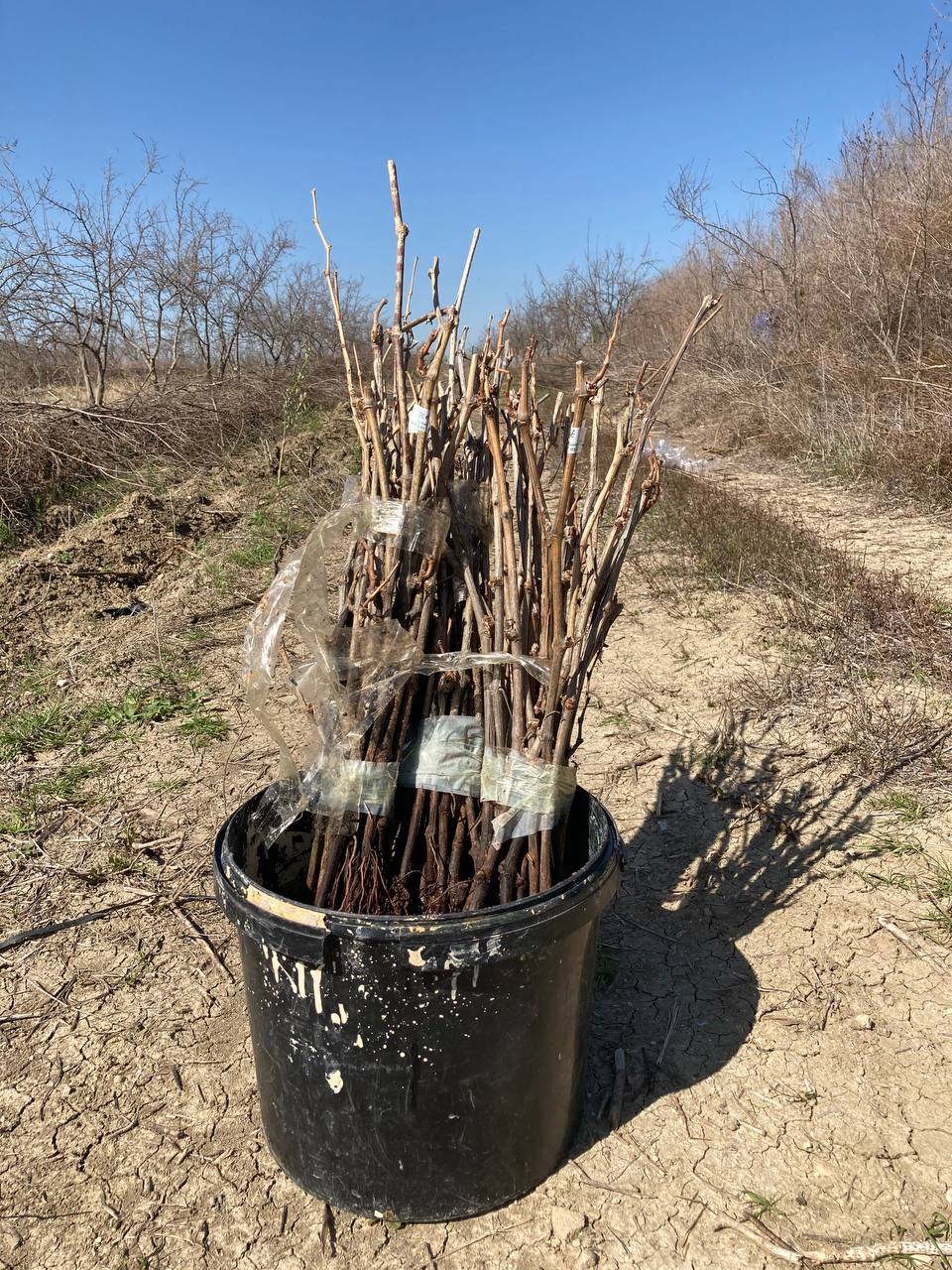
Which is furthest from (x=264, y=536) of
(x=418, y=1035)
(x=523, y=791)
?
(x=418, y=1035)

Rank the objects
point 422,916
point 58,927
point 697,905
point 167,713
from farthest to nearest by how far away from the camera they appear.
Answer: point 167,713, point 697,905, point 58,927, point 422,916

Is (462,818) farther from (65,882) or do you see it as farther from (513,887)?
(65,882)

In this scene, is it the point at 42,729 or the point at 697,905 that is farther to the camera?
the point at 42,729

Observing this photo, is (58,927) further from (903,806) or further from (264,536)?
(264,536)

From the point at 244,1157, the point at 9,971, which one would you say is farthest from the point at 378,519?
the point at 9,971

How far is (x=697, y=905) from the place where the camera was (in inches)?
106

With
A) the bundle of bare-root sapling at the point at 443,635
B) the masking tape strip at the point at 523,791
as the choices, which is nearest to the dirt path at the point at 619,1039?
the bundle of bare-root sapling at the point at 443,635

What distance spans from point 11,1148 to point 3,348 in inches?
417

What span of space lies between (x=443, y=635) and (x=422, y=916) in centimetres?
59

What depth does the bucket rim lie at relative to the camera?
1.40 meters

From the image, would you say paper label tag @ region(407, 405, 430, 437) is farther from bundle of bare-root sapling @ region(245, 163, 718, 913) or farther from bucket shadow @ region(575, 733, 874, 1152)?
bucket shadow @ region(575, 733, 874, 1152)

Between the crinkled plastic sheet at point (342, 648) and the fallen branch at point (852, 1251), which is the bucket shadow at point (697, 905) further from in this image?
the crinkled plastic sheet at point (342, 648)

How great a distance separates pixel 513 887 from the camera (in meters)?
1.70

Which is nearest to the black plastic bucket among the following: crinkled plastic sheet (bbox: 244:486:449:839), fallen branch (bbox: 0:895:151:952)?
crinkled plastic sheet (bbox: 244:486:449:839)
